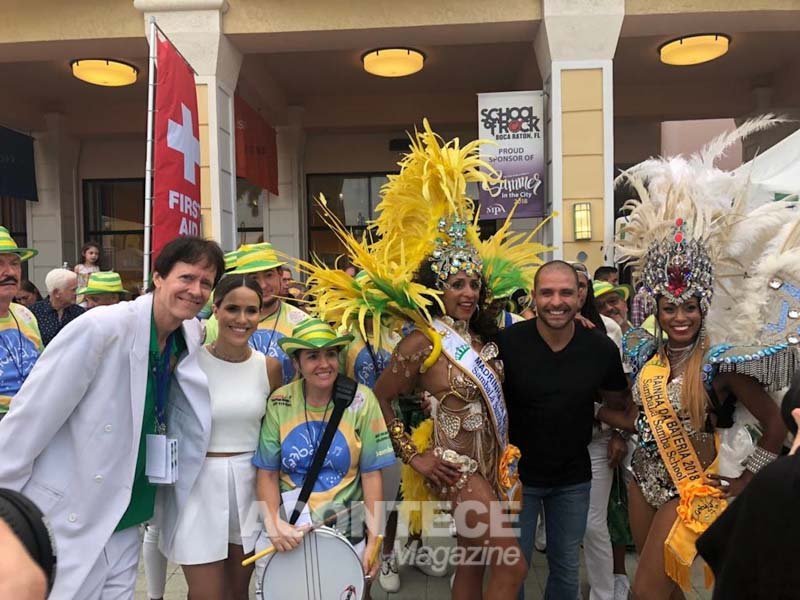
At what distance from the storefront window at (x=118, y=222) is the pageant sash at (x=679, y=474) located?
10383 millimetres

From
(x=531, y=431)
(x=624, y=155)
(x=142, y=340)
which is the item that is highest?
(x=624, y=155)

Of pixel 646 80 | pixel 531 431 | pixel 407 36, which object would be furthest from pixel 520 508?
pixel 646 80

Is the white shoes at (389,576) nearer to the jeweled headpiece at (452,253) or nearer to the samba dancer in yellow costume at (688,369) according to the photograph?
the samba dancer in yellow costume at (688,369)

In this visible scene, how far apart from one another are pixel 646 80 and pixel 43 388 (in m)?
9.81

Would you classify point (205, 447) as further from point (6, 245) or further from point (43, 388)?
point (6, 245)

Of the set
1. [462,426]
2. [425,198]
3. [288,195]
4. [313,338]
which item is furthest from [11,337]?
[288,195]

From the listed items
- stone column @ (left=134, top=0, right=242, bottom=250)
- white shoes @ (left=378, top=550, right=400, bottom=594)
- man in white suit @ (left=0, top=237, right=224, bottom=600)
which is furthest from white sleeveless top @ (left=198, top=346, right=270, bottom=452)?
stone column @ (left=134, top=0, right=242, bottom=250)

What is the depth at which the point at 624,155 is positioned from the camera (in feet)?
33.9

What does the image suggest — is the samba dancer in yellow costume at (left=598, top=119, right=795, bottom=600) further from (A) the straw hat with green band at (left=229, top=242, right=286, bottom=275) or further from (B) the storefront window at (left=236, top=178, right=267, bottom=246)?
(B) the storefront window at (left=236, top=178, right=267, bottom=246)

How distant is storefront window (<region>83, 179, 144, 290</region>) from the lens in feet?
36.3

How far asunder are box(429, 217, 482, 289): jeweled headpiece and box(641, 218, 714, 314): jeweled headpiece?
2.47ft

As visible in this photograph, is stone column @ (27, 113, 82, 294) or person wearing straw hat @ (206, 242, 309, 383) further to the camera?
stone column @ (27, 113, 82, 294)

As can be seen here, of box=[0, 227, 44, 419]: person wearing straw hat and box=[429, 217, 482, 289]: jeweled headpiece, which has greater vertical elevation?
box=[429, 217, 482, 289]: jeweled headpiece

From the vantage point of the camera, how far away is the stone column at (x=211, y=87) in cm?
639
